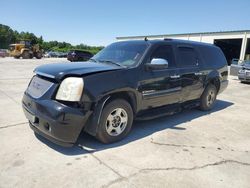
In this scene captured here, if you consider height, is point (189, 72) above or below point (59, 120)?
above

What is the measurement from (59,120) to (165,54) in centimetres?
272

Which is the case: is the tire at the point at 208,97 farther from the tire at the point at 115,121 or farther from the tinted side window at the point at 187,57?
the tire at the point at 115,121

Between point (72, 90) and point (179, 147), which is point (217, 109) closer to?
point (179, 147)

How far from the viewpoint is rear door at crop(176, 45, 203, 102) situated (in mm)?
5492

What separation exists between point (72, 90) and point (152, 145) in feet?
5.56

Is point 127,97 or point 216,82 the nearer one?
point 127,97

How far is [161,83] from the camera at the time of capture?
15.9ft

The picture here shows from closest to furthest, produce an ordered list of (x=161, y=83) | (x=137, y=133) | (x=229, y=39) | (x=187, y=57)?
(x=137, y=133) < (x=161, y=83) < (x=187, y=57) < (x=229, y=39)

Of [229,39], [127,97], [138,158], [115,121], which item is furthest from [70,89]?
[229,39]

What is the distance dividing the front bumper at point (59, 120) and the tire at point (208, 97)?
3.93 m

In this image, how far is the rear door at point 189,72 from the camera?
549cm

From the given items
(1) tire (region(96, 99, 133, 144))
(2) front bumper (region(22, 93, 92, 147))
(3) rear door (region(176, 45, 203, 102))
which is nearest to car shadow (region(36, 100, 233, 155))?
(1) tire (region(96, 99, 133, 144))

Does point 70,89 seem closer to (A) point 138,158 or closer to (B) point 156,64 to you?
(A) point 138,158

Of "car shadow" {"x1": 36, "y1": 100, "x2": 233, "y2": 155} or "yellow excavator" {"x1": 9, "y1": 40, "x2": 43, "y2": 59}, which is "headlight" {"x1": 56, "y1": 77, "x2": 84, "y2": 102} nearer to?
"car shadow" {"x1": 36, "y1": 100, "x2": 233, "y2": 155}
